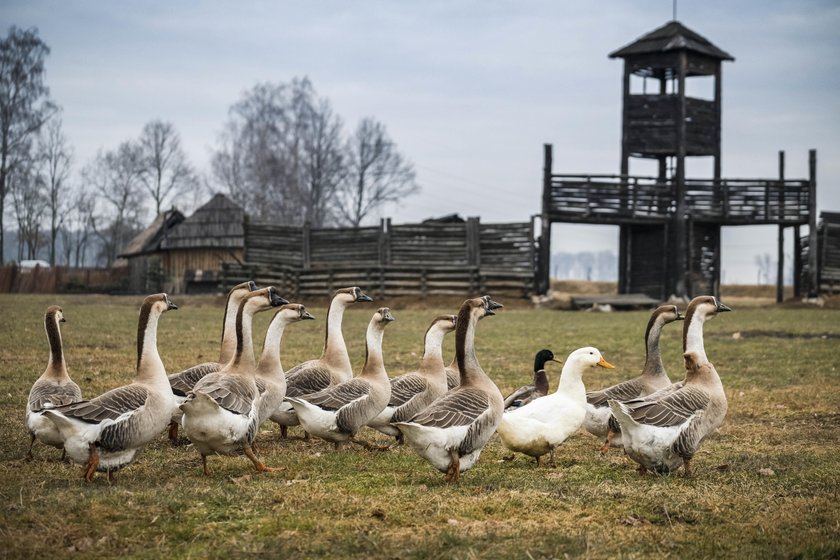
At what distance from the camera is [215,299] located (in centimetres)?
4006

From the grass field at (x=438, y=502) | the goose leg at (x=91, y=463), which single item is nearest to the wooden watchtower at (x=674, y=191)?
the grass field at (x=438, y=502)

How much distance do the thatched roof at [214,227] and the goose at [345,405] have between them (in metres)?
49.6

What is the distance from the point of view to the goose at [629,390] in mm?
10094

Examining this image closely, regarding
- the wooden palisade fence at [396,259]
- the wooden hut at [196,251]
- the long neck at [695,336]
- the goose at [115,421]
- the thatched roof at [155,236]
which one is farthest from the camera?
the thatched roof at [155,236]

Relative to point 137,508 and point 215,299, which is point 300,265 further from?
point 137,508

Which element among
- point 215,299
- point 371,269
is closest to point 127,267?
point 215,299

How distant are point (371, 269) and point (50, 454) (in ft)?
97.2

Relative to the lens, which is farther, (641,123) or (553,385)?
(641,123)

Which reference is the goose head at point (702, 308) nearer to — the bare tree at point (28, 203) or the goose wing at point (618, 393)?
the goose wing at point (618, 393)

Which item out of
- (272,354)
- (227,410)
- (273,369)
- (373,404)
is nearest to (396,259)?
(272,354)

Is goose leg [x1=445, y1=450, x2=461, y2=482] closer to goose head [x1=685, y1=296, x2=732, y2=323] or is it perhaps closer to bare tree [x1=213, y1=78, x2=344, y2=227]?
goose head [x1=685, y1=296, x2=732, y2=323]

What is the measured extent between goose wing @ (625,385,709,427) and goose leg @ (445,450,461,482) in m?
1.59

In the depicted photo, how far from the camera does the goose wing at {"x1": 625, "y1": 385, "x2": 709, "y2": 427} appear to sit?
823cm

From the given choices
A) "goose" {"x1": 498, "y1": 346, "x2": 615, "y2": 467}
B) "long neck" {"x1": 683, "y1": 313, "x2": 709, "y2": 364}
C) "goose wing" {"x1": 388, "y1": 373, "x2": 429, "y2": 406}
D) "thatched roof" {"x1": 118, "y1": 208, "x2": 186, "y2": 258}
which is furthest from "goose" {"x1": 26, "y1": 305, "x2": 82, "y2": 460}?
"thatched roof" {"x1": 118, "y1": 208, "x2": 186, "y2": 258}
